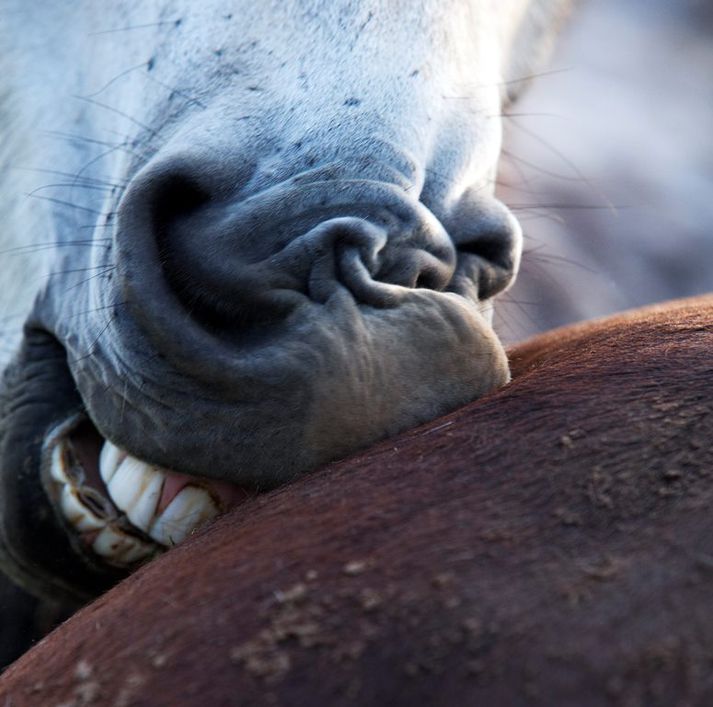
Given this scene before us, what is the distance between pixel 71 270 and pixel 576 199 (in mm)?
1816

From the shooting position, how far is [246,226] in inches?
36.0

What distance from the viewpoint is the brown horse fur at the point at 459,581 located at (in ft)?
1.97

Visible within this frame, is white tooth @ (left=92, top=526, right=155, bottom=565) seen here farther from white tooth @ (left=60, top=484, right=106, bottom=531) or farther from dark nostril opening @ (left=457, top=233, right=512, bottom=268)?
dark nostril opening @ (left=457, top=233, right=512, bottom=268)

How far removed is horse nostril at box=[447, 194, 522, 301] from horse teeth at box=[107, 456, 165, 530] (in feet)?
1.23

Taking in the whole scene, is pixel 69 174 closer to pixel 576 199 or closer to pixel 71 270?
pixel 71 270

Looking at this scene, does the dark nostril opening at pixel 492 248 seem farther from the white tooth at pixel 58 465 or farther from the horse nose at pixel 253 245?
the white tooth at pixel 58 465

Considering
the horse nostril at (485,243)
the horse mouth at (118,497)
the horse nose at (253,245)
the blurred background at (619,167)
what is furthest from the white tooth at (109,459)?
the blurred background at (619,167)

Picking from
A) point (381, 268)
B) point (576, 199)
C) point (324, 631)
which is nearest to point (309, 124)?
point (381, 268)

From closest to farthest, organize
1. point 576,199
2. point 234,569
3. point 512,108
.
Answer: point 234,569 → point 512,108 → point 576,199

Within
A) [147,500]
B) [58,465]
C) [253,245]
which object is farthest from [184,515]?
[253,245]

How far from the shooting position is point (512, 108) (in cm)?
193

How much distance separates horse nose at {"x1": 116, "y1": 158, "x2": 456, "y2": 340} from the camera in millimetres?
898

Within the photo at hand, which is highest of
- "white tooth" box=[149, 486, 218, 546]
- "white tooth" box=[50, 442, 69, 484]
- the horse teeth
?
"white tooth" box=[50, 442, 69, 484]

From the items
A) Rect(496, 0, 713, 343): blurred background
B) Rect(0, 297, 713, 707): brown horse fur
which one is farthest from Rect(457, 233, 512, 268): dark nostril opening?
Rect(496, 0, 713, 343): blurred background
